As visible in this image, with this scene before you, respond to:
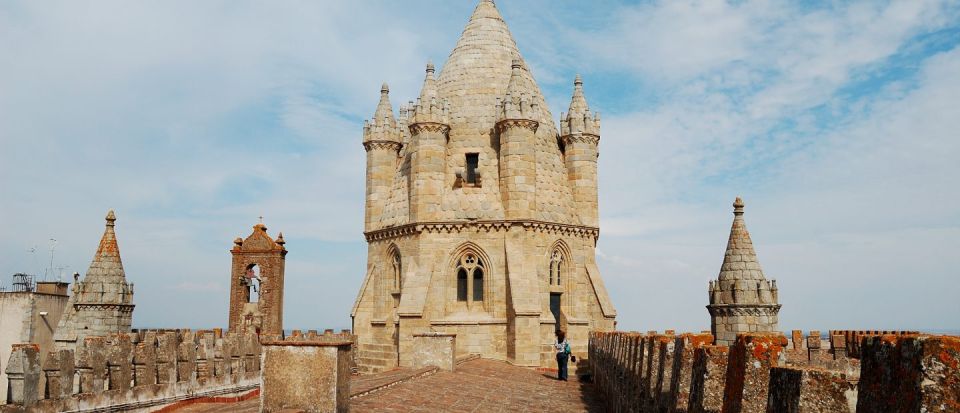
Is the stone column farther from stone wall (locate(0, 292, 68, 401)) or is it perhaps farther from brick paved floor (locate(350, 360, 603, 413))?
stone wall (locate(0, 292, 68, 401))

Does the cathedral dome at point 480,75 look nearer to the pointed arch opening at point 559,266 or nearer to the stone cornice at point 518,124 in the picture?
the stone cornice at point 518,124

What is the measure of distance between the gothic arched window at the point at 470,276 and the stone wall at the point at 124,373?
11428 millimetres

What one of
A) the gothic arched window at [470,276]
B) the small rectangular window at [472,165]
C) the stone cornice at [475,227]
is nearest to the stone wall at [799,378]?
the stone cornice at [475,227]

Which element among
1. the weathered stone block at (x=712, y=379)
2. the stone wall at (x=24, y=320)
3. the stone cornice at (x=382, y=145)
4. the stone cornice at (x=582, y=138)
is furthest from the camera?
the stone wall at (x=24, y=320)

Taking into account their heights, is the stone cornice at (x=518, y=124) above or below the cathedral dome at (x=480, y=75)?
below

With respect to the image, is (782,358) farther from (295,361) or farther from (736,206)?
(736,206)

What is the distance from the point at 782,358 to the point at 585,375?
64.9ft

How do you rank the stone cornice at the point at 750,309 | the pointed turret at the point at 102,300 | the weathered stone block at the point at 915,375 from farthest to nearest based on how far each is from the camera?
the pointed turret at the point at 102,300 < the stone cornice at the point at 750,309 < the weathered stone block at the point at 915,375

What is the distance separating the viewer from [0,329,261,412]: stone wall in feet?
40.5

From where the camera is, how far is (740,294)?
68.5 feet

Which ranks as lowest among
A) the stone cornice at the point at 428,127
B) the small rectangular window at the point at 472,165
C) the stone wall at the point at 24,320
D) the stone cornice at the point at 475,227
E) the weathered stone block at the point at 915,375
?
the stone wall at the point at 24,320

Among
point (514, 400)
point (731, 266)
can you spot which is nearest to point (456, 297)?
point (731, 266)

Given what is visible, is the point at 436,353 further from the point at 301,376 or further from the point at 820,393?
the point at 820,393

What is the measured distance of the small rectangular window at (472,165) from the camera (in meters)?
30.8
